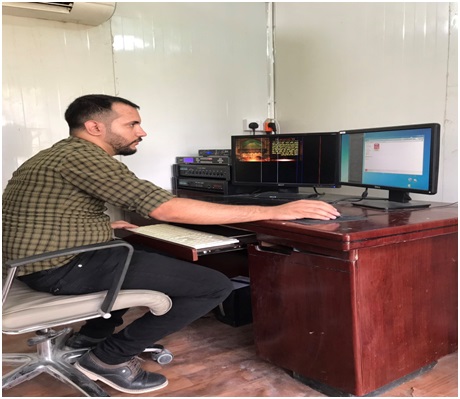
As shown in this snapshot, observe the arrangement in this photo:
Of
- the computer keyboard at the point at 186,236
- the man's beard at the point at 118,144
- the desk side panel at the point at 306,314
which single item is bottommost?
the desk side panel at the point at 306,314

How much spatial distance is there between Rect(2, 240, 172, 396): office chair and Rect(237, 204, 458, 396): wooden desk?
A: 0.43 metres

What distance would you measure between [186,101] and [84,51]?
0.72 m

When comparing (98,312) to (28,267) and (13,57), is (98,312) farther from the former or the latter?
(13,57)

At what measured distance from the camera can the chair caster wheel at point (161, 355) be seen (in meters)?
2.05

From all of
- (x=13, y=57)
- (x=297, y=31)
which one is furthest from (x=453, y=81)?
(x=13, y=57)

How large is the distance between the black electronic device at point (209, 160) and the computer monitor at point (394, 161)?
708 mm

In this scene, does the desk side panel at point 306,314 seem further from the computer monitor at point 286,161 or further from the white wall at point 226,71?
the white wall at point 226,71

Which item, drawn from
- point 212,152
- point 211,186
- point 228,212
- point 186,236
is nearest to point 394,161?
point 228,212

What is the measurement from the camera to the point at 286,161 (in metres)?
2.40

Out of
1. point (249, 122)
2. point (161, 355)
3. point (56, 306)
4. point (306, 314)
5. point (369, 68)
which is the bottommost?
point (161, 355)

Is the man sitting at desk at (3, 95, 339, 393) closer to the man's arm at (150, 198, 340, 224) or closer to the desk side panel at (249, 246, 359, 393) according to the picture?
the man's arm at (150, 198, 340, 224)

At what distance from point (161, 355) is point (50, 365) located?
469mm

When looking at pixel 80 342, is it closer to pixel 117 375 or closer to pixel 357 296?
pixel 117 375

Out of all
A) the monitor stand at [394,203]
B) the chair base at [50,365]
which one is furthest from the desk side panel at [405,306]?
the chair base at [50,365]
